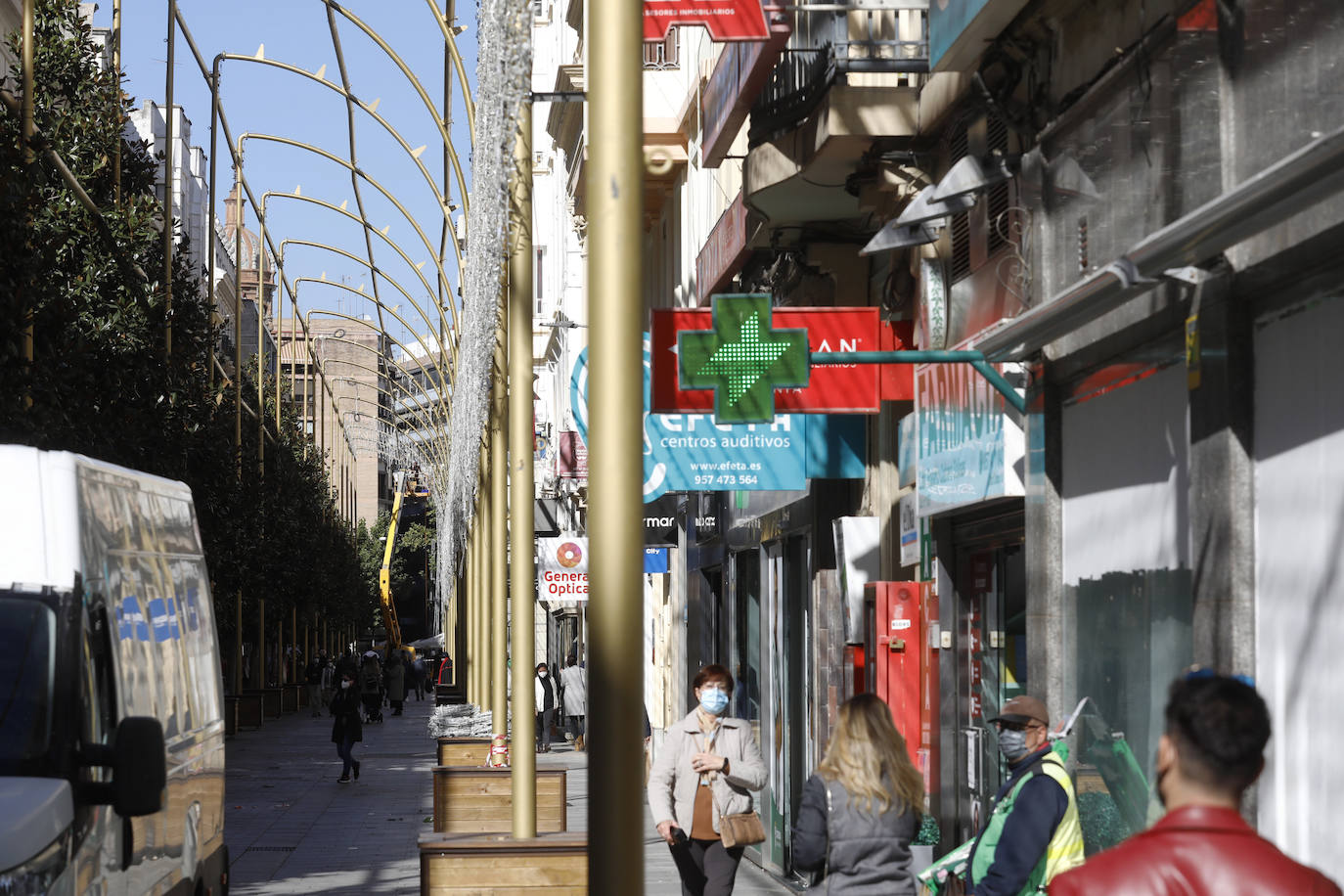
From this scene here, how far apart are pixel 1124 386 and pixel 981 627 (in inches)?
147

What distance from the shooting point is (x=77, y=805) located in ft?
26.1

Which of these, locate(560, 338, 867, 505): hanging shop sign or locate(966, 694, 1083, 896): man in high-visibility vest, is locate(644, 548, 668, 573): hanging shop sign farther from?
locate(966, 694, 1083, 896): man in high-visibility vest

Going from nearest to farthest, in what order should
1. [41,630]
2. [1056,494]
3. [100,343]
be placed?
[41,630] < [1056,494] < [100,343]

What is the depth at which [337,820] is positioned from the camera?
2652 centimetres

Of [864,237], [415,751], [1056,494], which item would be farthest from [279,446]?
[1056,494]

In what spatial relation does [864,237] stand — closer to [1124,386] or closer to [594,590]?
[1124,386]

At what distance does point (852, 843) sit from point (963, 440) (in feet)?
15.6

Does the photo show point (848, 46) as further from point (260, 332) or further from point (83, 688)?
point (260, 332)

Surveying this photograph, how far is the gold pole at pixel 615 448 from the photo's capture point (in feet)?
15.0

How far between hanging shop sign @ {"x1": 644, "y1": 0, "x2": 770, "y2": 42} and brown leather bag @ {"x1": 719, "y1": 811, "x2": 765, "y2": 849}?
468 centimetres

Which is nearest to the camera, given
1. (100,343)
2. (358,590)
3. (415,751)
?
(100,343)

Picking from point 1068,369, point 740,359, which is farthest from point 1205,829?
point 740,359

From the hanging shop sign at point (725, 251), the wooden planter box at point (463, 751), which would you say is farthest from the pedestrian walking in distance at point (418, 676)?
the hanging shop sign at point (725, 251)

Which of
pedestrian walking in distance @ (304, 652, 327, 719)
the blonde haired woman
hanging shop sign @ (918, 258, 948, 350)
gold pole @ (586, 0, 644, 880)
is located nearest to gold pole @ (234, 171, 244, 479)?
pedestrian walking in distance @ (304, 652, 327, 719)
